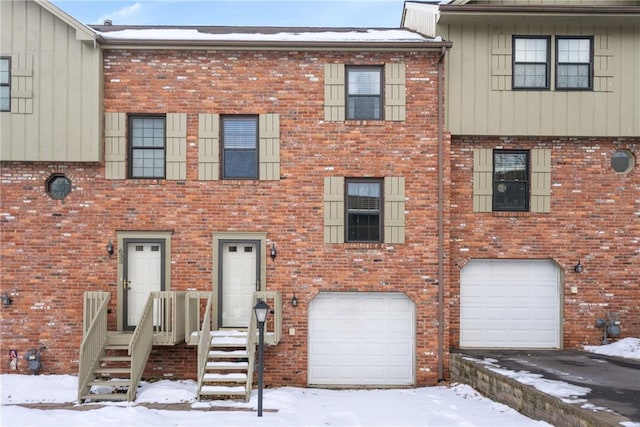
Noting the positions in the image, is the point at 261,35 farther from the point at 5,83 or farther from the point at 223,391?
the point at 223,391

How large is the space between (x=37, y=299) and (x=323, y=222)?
629 centimetres

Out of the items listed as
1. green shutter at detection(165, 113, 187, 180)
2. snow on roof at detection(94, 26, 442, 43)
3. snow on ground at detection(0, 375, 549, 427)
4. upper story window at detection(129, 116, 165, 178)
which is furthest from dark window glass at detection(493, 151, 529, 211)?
upper story window at detection(129, 116, 165, 178)

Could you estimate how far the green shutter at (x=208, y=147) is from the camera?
10.8 metres

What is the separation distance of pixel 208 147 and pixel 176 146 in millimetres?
677

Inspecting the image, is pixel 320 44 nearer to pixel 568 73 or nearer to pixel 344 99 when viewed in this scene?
pixel 344 99

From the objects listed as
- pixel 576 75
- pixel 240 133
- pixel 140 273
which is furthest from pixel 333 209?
pixel 576 75

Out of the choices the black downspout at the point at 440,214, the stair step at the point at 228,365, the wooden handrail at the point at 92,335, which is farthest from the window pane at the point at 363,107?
the wooden handrail at the point at 92,335

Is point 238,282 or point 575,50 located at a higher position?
point 575,50

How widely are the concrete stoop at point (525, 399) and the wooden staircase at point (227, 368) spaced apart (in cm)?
425

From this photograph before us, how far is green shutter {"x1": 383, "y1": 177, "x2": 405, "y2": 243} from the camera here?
10.8 metres

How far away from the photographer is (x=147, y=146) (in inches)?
429

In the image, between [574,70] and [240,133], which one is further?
[574,70]

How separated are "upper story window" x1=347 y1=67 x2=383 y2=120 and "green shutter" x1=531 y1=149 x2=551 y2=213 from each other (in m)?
3.70

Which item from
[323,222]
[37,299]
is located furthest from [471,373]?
[37,299]
